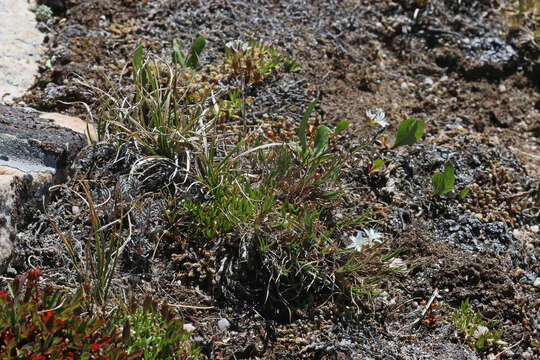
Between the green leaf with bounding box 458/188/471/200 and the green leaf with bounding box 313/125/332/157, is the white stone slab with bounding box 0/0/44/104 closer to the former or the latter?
the green leaf with bounding box 313/125/332/157

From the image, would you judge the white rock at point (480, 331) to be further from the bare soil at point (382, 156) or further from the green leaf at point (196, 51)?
the green leaf at point (196, 51)

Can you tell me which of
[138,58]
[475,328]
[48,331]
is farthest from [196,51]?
[475,328]

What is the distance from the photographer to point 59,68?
390cm

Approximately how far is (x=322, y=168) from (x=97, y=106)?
5.23 feet

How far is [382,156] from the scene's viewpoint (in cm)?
384

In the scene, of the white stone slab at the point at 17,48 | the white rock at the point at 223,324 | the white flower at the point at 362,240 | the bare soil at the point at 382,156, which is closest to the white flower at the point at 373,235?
the white flower at the point at 362,240

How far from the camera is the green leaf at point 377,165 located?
363 centimetres

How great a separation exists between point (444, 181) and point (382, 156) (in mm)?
491

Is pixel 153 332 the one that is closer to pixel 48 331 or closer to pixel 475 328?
pixel 48 331

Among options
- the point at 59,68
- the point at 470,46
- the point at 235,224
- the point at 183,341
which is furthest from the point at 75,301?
the point at 470,46

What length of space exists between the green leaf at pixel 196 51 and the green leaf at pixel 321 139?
1.04m

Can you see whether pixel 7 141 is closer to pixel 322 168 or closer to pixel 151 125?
pixel 151 125

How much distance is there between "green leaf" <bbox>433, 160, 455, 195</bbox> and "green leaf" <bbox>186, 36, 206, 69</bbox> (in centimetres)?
181

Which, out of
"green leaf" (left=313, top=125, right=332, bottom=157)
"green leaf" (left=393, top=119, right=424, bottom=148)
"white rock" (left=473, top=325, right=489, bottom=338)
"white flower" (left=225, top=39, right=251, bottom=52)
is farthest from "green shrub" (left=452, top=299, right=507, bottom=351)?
"white flower" (left=225, top=39, right=251, bottom=52)
